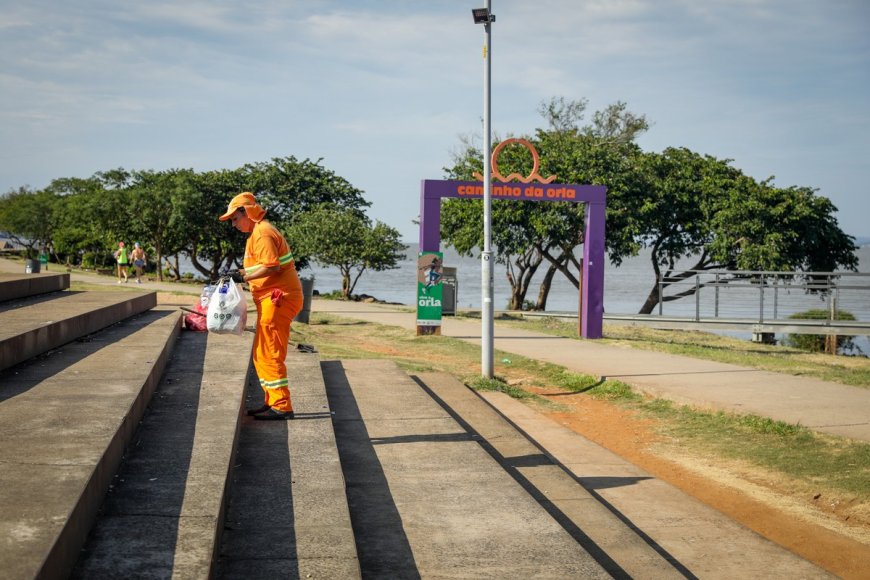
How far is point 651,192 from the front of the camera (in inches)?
A: 1173

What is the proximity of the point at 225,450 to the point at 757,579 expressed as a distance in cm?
314

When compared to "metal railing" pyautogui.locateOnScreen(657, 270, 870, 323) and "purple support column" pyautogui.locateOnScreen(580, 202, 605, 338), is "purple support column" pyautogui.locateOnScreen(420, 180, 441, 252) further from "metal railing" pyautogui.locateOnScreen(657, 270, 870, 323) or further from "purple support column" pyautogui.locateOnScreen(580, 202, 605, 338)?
"metal railing" pyautogui.locateOnScreen(657, 270, 870, 323)

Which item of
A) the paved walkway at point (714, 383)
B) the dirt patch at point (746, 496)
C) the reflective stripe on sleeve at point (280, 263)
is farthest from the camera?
the paved walkway at point (714, 383)

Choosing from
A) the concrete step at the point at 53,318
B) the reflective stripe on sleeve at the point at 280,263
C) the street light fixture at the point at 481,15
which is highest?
the street light fixture at the point at 481,15

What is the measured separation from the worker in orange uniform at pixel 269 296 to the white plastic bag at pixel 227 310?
0.14 metres

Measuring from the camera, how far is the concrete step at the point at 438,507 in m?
4.31

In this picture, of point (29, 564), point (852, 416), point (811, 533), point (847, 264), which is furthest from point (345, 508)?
point (847, 264)

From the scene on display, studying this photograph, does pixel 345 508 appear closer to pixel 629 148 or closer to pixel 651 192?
pixel 651 192

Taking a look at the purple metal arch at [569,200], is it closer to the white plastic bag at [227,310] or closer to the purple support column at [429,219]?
the purple support column at [429,219]

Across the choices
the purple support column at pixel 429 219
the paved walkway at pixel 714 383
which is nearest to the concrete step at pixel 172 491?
the paved walkway at pixel 714 383

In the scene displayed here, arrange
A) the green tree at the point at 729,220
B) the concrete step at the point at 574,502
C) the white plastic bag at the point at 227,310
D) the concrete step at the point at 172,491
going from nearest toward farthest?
the concrete step at the point at 172,491 → the concrete step at the point at 574,502 → the white plastic bag at the point at 227,310 → the green tree at the point at 729,220

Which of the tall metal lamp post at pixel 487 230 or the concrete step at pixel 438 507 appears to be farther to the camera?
the tall metal lamp post at pixel 487 230

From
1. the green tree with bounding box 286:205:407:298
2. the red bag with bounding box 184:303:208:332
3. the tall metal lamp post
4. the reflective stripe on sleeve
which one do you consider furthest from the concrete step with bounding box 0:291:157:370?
the green tree with bounding box 286:205:407:298

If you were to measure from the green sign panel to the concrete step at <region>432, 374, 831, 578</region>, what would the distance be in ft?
26.8
